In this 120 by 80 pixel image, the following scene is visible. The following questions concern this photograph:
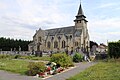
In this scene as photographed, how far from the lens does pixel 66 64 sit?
19172mm

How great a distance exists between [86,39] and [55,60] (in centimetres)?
6368

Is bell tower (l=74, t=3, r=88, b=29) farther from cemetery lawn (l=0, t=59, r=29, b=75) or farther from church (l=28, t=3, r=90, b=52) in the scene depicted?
cemetery lawn (l=0, t=59, r=29, b=75)

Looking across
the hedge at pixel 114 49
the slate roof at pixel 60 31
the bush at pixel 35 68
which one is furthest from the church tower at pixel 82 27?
the bush at pixel 35 68

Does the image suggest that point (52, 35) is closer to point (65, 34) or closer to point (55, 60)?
point (65, 34)

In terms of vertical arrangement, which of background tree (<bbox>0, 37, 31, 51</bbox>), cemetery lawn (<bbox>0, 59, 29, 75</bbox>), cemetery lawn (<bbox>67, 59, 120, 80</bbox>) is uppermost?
background tree (<bbox>0, 37, 31, 51</bbox>)

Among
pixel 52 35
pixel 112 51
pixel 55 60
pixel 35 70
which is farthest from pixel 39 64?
pixel 52 35

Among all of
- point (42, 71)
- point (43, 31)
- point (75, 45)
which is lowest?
point (42, 71)

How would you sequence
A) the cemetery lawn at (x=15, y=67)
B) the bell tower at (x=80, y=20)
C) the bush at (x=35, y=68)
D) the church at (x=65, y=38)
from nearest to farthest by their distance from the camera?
the bush at (x=35, y=68) → the cemetery lawn at (x=15, y=67) → the church at (x=65, y=38) → the bell tower at (x=80, y=20)

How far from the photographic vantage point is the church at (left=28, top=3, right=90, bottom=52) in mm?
79062

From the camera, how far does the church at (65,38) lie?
79062 mm

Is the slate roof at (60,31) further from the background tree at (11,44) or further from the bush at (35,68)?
the bush at (35,68)

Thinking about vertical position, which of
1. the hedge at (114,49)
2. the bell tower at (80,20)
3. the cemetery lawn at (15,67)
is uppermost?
the bell tower at (80,20)

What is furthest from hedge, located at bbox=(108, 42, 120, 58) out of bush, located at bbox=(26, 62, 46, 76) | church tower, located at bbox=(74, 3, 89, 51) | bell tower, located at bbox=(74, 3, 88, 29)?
bell tower, located at bbox=(74, 3, 88, 29)

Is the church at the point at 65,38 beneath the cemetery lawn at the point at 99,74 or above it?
above
